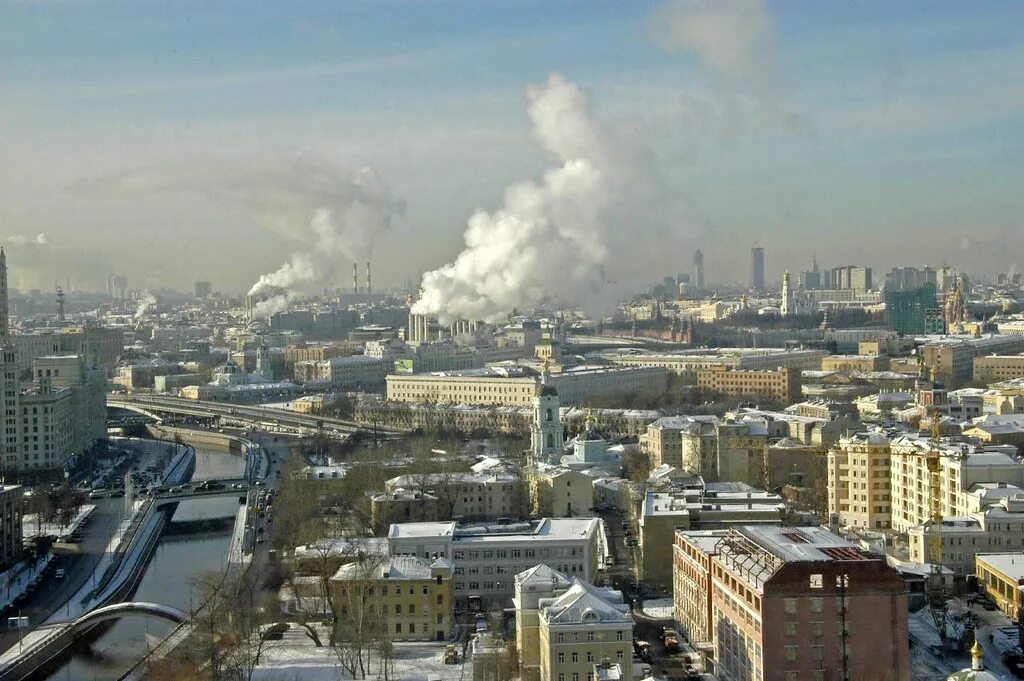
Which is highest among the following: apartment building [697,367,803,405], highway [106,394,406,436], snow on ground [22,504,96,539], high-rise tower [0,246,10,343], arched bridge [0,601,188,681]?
high-rise tower [0,246,10,343]

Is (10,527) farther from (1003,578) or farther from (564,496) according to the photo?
(1003,578)

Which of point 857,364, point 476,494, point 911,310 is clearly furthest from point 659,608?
point 911,310

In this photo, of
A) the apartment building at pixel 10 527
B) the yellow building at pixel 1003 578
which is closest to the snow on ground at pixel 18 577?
the apartment building at pixel 10 527

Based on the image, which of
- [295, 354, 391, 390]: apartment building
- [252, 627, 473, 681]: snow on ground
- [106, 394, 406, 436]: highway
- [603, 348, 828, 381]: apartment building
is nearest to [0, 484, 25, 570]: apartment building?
[252, 627, 473, 681]: snow on ground

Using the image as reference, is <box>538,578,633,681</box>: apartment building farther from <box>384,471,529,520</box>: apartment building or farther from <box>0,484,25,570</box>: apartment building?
<box>0,484,25,570</box>: apartment building

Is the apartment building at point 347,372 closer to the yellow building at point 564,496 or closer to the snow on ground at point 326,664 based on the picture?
the yellow building at point 564,496

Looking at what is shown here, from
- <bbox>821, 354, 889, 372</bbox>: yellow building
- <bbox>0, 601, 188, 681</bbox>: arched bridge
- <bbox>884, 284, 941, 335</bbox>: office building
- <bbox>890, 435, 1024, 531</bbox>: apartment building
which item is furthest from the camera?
<bbox>884, 284, 941, 335</bbox>: office building
